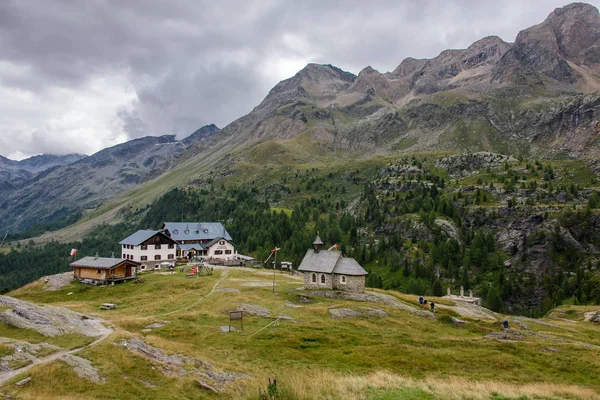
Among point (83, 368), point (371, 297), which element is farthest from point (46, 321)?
point (371, 297)

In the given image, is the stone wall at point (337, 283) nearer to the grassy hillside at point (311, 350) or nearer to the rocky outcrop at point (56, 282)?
the grassy hillside at point (311, 350)

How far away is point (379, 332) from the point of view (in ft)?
172

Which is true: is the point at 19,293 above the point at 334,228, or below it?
below

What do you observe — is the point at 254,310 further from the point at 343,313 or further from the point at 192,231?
the point at 192,231

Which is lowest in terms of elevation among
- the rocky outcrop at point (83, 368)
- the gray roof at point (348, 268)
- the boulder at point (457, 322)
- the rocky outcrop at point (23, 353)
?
the boulder at point (457, 322)

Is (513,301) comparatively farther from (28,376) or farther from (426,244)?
(28,376)


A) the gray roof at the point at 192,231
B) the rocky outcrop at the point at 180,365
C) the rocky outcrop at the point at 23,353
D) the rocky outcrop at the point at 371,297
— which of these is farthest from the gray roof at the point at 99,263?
the rocky outcrop at the point at 23,353

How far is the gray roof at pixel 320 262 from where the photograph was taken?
74625mm

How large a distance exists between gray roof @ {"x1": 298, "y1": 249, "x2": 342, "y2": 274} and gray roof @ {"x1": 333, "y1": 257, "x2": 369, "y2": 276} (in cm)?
100

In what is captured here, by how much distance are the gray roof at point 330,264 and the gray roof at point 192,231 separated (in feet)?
194

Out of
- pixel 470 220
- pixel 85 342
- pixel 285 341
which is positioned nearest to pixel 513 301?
pixel 470 220

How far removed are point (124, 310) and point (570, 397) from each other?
57.1 metres

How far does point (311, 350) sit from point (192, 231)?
90.5m

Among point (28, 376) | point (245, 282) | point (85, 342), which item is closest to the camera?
point (28, 376)
